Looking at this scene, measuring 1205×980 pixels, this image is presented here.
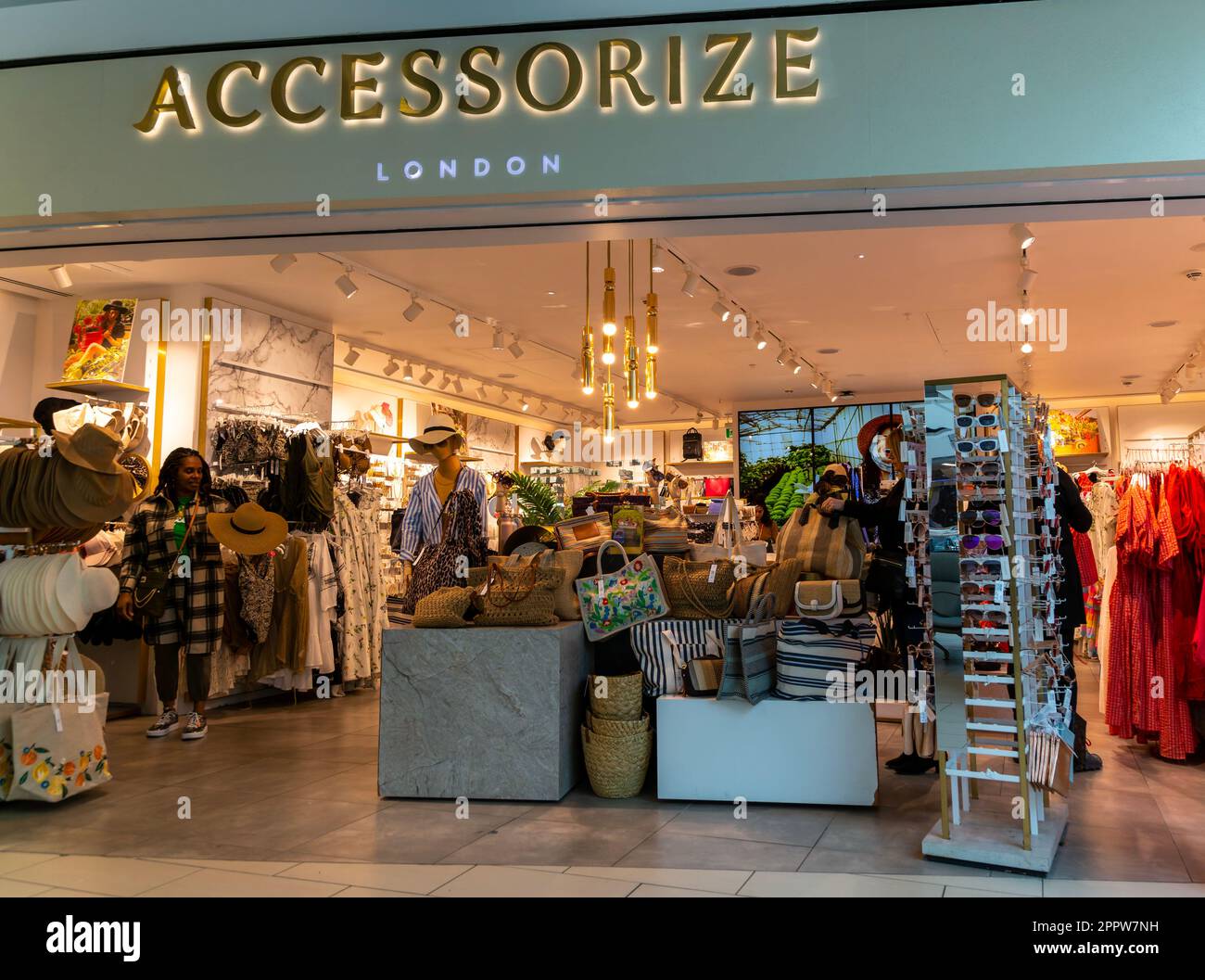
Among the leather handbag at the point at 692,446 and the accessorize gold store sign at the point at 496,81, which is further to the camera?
the leather handbag at the point at 692,446

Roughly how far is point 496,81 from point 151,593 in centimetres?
372

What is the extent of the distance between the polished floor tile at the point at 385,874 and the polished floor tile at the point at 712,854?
1.99 feet

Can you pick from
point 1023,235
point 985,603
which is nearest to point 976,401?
point 985,603

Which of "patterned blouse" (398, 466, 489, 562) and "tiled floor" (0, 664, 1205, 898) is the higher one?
"patterned blouse" (398, 466, 489, 562)

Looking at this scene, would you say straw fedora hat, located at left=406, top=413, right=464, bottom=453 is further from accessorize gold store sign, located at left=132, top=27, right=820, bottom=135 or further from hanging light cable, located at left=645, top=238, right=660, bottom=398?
accessorize gold store sign, located at left=132, top=27, right=820, bottom=135

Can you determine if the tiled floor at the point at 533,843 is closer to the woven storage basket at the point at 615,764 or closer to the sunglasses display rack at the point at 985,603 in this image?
the woven storage basket at the point at 615,764

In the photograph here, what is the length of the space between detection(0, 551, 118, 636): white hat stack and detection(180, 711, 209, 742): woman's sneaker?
5.10 ft

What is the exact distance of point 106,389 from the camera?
6762 mm

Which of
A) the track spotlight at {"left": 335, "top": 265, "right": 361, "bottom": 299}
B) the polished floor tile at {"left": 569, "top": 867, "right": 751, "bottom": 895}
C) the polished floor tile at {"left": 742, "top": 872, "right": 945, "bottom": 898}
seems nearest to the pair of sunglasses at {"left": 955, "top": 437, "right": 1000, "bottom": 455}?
the polished floor tile at {"left": 742, "top": 872, "right": 945, "bottom": 898}

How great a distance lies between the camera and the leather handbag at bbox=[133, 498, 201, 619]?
5.57 metres

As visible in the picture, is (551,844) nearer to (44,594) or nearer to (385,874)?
(385,874)

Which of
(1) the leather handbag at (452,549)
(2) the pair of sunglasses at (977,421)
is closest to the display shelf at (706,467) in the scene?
(1) the leather handbag at (452,549)

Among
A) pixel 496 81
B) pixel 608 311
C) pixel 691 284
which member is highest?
pixel 691 284

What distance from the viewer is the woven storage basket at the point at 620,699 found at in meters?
4.10
